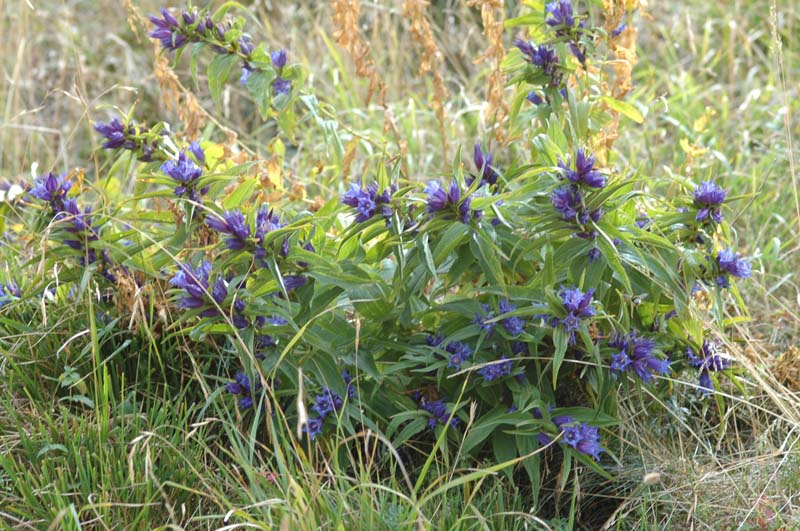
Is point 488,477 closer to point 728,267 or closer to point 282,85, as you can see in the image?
point 728,267

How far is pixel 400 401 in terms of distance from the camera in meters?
2.11

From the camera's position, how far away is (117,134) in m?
2.17

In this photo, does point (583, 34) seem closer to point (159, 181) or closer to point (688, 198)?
point (688, 198)

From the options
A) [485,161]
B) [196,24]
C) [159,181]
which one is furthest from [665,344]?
[196,24]

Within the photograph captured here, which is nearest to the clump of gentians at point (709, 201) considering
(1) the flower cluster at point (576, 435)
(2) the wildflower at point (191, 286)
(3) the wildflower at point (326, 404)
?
(1) the flower cluster at point (576, 435)

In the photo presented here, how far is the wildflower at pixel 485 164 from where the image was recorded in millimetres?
2033

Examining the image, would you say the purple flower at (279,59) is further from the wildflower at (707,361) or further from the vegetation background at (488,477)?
the wildflower at (707,361)

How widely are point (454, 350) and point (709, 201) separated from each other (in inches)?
24.4

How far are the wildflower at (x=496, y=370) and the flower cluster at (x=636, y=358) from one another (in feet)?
0.73

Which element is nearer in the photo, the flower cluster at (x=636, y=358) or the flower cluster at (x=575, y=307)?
the flower cluster at (x=575, y=307)

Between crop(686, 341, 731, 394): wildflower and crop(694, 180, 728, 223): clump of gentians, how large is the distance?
395 millimetres

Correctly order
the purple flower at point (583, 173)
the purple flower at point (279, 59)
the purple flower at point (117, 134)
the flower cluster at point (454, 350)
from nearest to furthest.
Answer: the purple flower at point (583, 173), the flower cluster at point (454, 350), the purple flower at point (117, 134), the purple flower at point (279, 59)

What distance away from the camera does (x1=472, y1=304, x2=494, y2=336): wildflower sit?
1.98 m

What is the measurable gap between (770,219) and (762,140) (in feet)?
2.31
